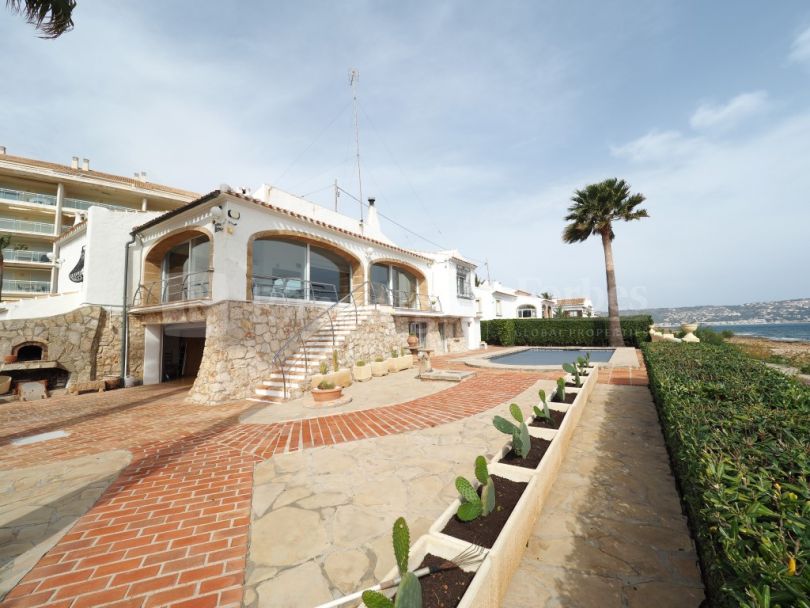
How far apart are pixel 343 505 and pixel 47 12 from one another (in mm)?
8135

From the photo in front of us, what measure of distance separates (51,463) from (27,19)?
21.8 ft

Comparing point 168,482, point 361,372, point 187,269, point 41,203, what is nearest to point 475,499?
point 168,482

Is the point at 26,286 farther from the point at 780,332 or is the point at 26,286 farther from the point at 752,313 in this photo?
the point at 752,313

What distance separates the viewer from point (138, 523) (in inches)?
132

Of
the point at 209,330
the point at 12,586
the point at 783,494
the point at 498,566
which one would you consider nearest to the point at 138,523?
the point at 12,586

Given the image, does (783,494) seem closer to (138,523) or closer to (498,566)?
(498,566)

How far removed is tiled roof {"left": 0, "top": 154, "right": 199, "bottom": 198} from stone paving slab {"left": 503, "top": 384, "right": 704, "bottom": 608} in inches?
1529

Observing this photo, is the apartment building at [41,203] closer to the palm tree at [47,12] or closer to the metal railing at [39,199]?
the metal railing at [39,199]


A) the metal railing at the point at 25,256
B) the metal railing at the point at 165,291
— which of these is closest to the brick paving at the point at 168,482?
the metal railing at the point at 165,291

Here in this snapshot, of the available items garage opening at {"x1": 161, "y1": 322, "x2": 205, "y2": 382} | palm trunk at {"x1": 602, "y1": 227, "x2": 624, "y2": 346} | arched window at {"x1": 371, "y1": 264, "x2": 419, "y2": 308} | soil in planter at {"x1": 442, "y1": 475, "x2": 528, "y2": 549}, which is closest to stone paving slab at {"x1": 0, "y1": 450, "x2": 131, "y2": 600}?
soil in planter at {"x1": 442, "y1": 475, "x2": 528, "y2": 549}

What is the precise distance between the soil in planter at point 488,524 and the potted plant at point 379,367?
8569 millimetres

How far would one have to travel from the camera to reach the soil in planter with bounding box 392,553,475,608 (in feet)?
6.52

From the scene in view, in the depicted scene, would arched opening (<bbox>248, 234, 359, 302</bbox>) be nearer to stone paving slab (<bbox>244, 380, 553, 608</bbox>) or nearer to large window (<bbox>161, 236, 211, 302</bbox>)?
large window (<bbox>161, 236, 211, 302</bbox>)

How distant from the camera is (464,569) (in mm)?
2221
